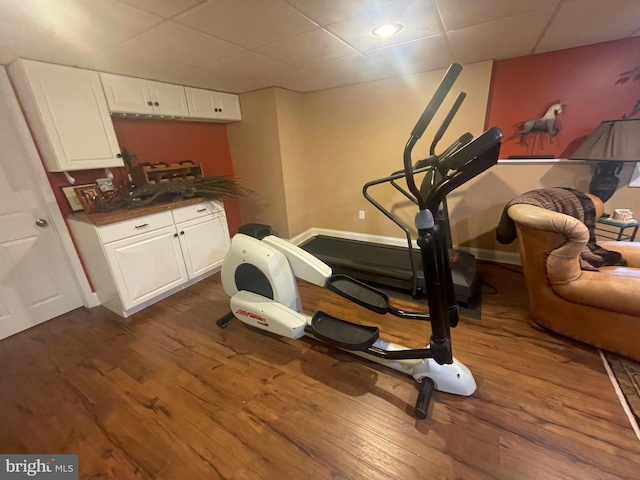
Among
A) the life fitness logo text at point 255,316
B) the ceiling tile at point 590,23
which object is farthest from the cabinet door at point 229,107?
the ceiling tile at point 590,23

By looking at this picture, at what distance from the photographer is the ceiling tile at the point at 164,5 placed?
1.22 m

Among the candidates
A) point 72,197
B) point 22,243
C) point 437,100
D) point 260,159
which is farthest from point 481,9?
point 22,243

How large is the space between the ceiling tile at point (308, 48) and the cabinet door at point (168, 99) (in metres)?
1.23

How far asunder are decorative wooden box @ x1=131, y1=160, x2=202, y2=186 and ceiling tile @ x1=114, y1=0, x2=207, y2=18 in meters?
1.67

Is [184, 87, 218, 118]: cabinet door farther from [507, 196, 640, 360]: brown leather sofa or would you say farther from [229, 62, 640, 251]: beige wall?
[507, 196, 640, 360]: brown leather sofa

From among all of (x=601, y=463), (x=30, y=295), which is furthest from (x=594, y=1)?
(x=30, y=295)

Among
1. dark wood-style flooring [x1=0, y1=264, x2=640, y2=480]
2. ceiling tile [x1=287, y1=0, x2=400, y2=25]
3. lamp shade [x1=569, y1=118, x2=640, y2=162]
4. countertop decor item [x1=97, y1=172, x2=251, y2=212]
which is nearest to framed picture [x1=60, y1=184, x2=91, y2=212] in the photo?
countertop decor item [x1=97, y1=172, x2=251, y2=212]

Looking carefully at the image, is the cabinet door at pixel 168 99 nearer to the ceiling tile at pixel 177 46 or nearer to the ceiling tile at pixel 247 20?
the ceiling tile at pixel 177 46

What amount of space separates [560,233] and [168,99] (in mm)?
Answer: 3350

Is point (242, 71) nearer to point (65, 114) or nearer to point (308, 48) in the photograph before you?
point (308, 48)

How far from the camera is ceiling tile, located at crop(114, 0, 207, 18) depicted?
1.22 meters

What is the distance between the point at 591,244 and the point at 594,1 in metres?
1.48

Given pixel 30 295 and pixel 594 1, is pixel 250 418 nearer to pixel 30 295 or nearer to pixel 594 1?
pixel 30 295

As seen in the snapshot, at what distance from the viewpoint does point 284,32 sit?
1611mm
